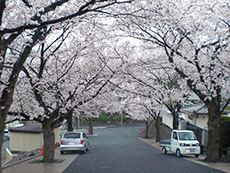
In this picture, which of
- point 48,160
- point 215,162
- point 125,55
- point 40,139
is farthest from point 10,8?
point 40,139

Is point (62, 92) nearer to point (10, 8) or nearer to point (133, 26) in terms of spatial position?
point (133, 26)

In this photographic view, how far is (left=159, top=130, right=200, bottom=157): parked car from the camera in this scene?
1817 cm

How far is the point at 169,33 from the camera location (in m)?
16.1

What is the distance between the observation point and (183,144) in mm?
18281

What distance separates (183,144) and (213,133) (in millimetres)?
3663

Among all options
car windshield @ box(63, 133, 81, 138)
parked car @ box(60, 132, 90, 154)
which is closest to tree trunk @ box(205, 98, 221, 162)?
parked car @ box(60, 132, 90, 154)

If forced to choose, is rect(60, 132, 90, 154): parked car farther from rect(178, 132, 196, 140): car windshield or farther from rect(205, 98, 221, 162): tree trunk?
rect(205, 98, 221, 162): tree trunk

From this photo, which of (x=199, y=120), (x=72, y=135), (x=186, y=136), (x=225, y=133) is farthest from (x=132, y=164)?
(x=199, y=120)

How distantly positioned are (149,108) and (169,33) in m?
17.0

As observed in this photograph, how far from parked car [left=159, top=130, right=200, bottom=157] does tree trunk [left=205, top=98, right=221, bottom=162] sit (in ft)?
10.5

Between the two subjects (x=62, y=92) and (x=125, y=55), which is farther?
(x=125, y=55)

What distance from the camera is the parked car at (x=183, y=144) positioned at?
59.6 feet

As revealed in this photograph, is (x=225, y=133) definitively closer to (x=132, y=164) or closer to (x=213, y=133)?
(x=213, y=133)

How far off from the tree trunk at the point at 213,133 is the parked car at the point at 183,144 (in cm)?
320
